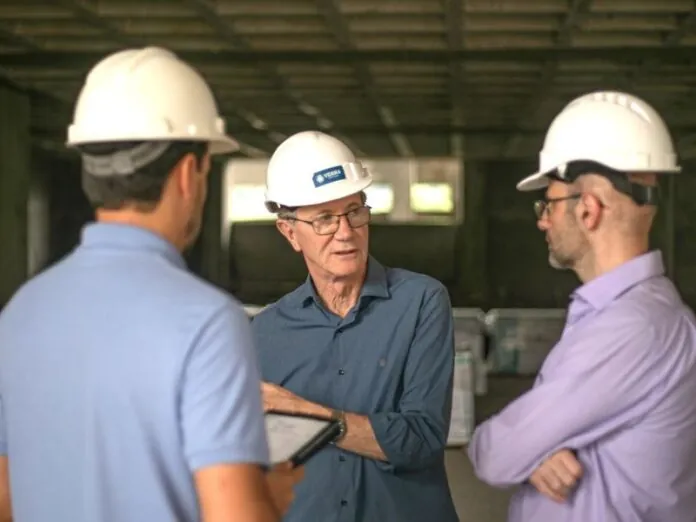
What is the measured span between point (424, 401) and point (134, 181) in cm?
88

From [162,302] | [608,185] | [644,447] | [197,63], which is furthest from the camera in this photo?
[197,63]

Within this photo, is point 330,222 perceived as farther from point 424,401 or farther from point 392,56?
point 392,56

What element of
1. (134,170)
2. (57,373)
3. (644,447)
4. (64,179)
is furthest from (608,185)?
(64,179)

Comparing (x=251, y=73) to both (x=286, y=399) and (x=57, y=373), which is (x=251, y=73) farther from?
(x=57, y=373)

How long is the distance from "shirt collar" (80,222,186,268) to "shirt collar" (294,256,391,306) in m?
0.81

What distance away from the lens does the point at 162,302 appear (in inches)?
43.5

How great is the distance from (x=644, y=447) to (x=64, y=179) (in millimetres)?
10838

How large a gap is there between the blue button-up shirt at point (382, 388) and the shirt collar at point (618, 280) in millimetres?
413

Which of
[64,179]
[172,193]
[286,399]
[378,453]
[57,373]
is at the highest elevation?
[64,179]

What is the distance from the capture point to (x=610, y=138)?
5.34 feet

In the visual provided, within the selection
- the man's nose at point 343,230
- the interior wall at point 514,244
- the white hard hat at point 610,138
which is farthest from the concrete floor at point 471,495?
the interior wall at point 514,244

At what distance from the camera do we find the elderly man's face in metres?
1.95

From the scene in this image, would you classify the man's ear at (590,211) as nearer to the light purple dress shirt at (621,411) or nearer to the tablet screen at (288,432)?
the light purple dress shirt at (621,411)

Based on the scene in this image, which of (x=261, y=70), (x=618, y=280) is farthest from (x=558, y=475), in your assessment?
(x=261, y=70)
